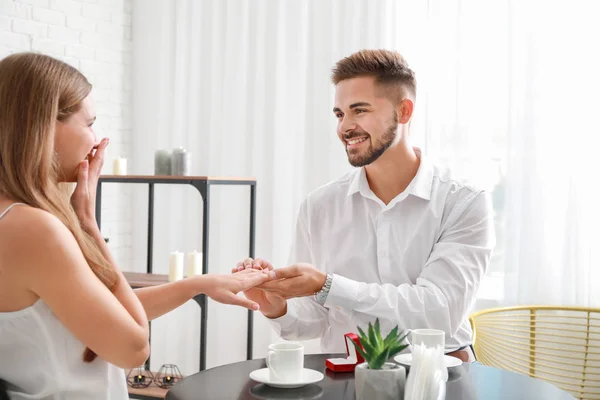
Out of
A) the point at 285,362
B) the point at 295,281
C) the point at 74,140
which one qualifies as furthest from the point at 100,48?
the point at 285,362

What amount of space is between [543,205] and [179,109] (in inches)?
87.4

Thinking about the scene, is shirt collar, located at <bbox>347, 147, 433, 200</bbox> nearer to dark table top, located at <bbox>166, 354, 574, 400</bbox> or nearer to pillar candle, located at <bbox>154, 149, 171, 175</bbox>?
dark table top, located at <bbox>166, 354, 574, 400</bbox>

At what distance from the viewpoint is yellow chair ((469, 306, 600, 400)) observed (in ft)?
9.77

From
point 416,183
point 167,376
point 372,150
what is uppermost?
point 372,150

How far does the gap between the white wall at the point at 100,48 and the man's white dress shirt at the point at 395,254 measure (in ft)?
6.99

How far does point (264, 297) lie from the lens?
2.29m

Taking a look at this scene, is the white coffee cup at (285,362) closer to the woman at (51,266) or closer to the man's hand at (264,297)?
the woman at (51,266)

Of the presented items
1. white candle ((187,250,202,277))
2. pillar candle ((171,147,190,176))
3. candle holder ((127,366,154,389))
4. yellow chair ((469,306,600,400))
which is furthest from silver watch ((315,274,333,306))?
candle holder ((127,366,154,389))

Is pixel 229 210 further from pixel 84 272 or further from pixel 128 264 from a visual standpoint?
pixel 84 272

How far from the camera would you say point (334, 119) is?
12.9ft

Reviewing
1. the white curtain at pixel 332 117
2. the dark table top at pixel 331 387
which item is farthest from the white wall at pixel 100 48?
the dark table top at pixel 331 387

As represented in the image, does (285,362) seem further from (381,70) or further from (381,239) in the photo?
(381,70)

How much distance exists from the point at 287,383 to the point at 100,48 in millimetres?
3274

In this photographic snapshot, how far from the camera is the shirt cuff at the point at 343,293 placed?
222 centimetres
